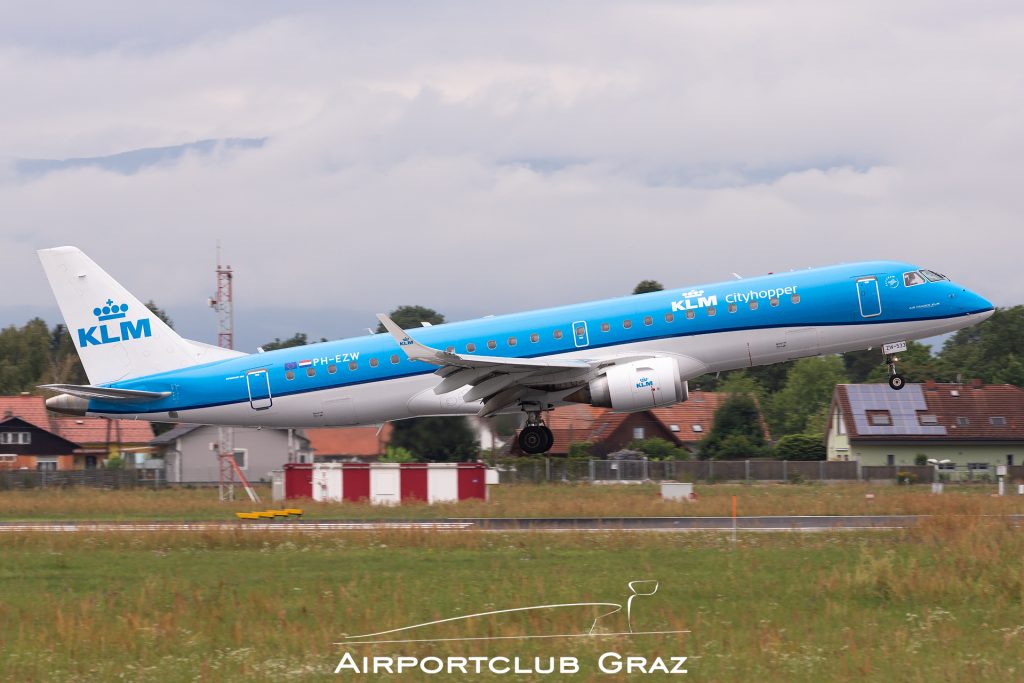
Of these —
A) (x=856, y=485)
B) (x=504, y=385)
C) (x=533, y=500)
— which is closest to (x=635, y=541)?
(x=504, y=385)

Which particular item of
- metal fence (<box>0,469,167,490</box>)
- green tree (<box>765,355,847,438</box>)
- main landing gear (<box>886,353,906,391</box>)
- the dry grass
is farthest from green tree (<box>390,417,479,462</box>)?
green tree (<box>765,355,847,438</box>)

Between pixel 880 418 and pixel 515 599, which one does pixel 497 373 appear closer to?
pixel 515 599

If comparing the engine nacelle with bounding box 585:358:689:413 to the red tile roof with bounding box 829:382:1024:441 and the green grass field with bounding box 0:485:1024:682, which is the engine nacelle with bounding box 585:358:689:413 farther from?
the red tile roof with bounding box 829:382:1024:441

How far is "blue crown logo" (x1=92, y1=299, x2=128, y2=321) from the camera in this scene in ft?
123

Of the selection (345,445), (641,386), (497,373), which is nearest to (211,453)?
(345,445)

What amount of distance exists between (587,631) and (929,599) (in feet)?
19.7

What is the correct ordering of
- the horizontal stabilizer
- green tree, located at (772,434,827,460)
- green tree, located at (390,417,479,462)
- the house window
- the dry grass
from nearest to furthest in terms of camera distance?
the horizontal stabilizer → the dry grass → green tree, located at (390,417,479,462) → green tree, located at (772,434,827,460) → the house window

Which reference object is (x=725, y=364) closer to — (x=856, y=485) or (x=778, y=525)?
(x=778, y=525)

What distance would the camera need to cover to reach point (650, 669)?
47.3 ft

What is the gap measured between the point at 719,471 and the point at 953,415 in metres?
24.4

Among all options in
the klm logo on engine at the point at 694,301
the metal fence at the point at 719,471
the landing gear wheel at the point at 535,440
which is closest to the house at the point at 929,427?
the metal fence at the point at 719,471

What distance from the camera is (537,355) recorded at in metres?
33.2

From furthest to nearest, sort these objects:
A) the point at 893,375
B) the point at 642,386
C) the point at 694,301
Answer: the point at 893,375 < the point at 694,301 < the point at 642,386

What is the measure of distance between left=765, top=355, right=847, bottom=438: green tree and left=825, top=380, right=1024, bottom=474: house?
33.0m
